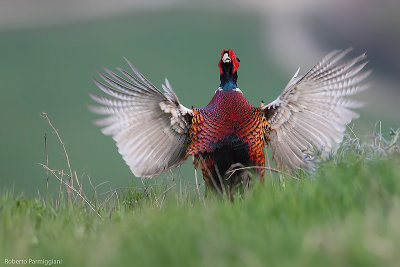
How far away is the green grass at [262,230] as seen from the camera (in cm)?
257

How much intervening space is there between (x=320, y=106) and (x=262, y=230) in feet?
10.4

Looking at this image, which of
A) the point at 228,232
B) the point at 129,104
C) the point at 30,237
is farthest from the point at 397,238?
the point at 129,104

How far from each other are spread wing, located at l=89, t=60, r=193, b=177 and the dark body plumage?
0.30 metres

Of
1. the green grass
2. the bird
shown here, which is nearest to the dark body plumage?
the bird

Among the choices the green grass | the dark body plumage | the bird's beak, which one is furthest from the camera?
the bird's beak

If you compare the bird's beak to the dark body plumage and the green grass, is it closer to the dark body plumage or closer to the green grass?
the dark body plumage

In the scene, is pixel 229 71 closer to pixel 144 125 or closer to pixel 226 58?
pixel 226 58

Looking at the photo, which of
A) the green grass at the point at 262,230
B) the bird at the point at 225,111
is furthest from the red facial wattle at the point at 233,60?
the green grass at the point at 262,230

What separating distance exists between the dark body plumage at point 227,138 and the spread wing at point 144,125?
298 millimetres

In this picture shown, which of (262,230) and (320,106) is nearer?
(262,230)

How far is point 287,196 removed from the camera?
12.1 ft

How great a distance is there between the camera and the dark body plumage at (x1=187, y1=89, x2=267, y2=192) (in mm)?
5535

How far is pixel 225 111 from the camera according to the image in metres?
5.63

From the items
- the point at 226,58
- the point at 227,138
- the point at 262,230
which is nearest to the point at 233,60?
the point at 226,58
